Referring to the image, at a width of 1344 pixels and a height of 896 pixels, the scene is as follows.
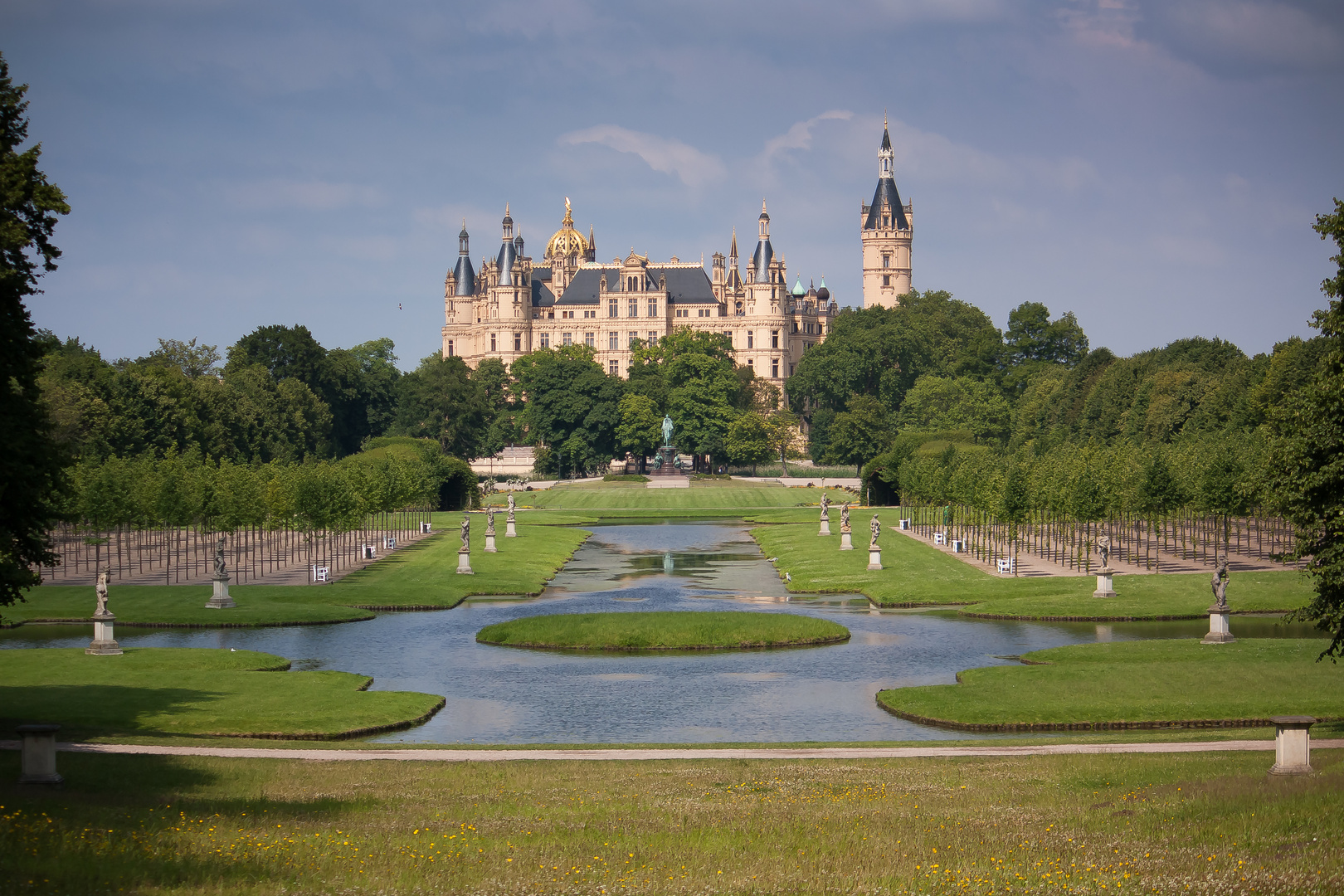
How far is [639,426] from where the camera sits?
157 metres

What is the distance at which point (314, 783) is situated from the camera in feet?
75.4

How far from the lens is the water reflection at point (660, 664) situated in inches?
1259

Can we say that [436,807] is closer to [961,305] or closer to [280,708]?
[280,708]

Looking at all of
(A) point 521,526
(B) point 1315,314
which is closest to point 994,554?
(A) point 521,526

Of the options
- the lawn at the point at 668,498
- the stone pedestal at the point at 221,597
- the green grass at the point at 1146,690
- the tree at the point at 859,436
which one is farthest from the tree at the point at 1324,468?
the tree at the point at 859,436

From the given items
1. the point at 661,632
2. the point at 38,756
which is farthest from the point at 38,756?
the point at 661,632

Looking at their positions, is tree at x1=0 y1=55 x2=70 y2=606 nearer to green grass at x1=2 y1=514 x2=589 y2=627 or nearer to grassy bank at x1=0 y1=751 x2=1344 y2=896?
grassy bank at x1=0 y1=751 x2=1344 y2=896

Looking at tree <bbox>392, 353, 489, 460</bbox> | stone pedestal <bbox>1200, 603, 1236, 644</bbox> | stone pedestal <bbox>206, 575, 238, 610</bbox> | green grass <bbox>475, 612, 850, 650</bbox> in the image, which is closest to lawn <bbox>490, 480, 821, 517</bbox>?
tree <bbox>392, 353, 489, 460</bbox>

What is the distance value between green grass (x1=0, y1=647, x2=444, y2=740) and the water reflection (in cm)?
143

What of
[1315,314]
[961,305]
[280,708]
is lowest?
[280,708]

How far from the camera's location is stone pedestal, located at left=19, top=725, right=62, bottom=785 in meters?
21.0

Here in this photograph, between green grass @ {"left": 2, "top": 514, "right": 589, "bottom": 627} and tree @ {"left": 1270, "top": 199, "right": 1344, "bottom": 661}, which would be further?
green grass @ {"left": 2, "top": 514, "right": 589, "bottom": 627}

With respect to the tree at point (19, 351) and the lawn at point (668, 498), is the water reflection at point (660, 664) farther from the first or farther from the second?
the lawn at point (668, 498)

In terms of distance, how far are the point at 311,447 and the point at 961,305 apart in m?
105
